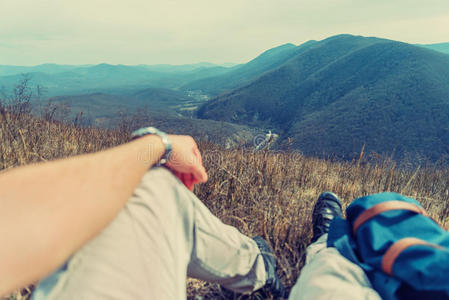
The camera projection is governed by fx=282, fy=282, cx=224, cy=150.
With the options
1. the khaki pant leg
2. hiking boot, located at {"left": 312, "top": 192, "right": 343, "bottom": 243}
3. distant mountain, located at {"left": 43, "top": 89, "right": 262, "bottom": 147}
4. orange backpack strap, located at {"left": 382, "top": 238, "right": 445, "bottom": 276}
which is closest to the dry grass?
hiking boot, located at {"left": 312, "top": 192, "right": 343, "bottom": 243}

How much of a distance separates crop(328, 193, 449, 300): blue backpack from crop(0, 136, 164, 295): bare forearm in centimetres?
81

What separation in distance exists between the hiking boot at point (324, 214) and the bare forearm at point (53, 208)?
3.88 ft

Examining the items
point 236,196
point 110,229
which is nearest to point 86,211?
point 110,229

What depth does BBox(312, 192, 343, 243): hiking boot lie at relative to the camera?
159 cm

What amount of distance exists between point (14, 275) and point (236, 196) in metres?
1.68

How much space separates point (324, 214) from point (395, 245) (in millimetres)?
795

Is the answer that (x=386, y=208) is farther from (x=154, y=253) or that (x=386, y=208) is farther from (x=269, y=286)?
(x=154, y=253)

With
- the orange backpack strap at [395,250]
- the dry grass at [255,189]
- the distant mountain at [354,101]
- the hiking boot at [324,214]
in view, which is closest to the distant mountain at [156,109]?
the distant mountain at [354,101]

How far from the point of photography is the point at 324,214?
5.45 ft

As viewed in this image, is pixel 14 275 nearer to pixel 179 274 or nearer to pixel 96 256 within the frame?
pixel 96 256

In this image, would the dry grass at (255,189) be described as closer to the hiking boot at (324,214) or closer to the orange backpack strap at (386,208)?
the hiking boot at (324,214)

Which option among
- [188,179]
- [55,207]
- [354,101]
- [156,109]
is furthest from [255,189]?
[156,109]

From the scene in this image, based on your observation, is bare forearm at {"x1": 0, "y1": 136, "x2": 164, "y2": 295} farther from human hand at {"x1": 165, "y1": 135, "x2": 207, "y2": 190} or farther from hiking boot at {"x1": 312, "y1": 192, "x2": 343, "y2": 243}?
hiking boot at {"x1": 312, "y1": 192, "x2": 343, "y2": 243}

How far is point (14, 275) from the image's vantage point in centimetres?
54
